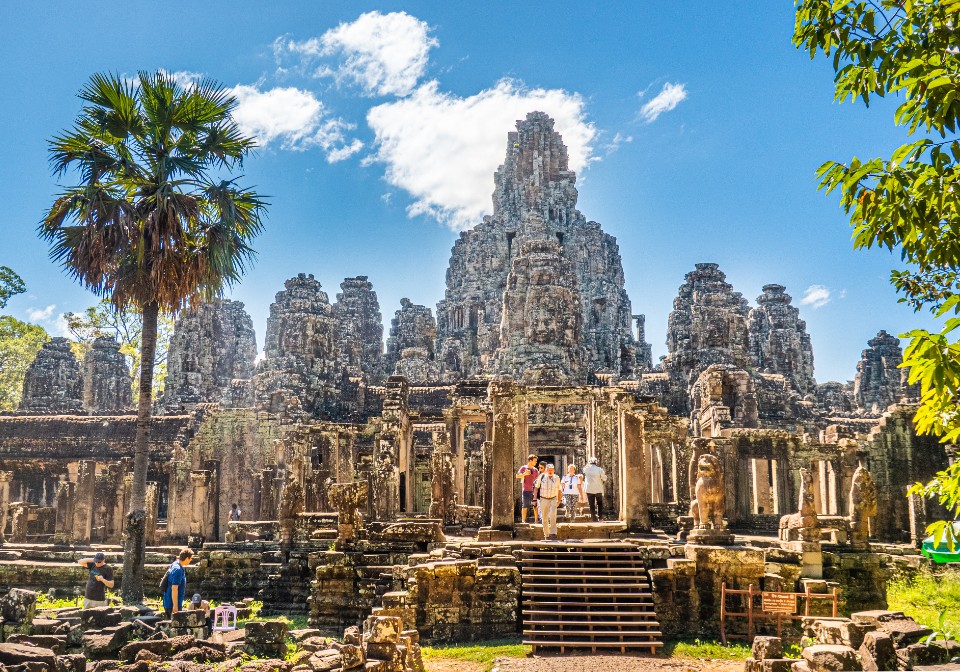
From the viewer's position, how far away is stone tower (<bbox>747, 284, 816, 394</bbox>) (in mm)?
45953

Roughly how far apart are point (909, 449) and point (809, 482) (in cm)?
939

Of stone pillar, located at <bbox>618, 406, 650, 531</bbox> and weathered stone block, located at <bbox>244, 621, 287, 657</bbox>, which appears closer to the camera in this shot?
weathered stone block, located at <bbox>244, 621, 287, 657</bbox>

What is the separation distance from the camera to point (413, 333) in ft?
179

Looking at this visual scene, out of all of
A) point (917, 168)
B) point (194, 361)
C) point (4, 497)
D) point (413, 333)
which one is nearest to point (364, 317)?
point (413, 333)

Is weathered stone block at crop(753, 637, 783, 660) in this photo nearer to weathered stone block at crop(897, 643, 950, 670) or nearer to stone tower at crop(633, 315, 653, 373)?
weathered stone block at crop(897, 643, 950, 670)

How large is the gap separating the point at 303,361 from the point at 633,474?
76.5 ft

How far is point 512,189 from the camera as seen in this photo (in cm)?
6125

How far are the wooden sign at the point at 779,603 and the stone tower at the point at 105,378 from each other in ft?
114

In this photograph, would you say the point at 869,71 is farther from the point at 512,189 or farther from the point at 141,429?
the point at 512,189

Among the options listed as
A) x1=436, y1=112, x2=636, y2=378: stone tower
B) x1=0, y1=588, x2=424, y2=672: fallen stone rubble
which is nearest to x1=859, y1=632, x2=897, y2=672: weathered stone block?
x1=0, y1=588, x2=424, y2=672: fallen stone rubble

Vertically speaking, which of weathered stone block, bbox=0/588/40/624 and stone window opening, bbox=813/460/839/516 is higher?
stone window opening, bbox=813/460/839/516

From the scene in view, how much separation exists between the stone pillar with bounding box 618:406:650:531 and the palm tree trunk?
9948 mm

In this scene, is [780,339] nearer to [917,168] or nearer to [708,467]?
[708,467]

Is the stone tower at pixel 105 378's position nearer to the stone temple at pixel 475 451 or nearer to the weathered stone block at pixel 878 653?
the stone temple at pixel 475 451
